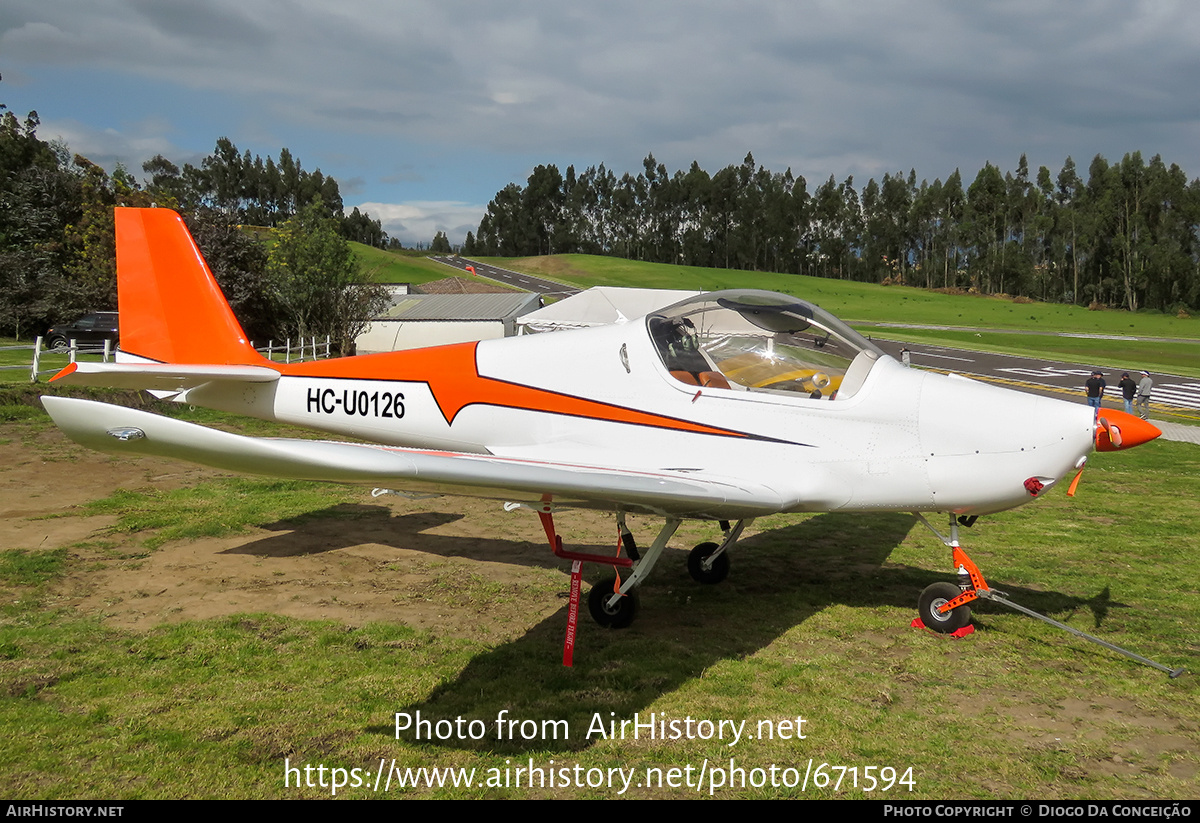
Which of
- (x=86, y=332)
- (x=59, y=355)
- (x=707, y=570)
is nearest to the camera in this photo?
(x=707, y=570)

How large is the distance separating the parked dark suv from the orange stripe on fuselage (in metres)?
28.6

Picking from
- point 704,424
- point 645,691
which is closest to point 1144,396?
point 704,424

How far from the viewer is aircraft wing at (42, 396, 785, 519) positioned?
10.6 feet

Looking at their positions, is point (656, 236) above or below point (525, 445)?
above

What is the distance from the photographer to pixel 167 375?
23.0 feet

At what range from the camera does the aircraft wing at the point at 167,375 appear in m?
6.67

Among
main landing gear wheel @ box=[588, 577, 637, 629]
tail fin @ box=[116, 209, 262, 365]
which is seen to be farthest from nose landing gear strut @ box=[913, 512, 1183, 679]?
tail fin @ box=[116, 209, 262, 365]

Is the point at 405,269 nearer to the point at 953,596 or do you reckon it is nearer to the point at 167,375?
the point at 167,375

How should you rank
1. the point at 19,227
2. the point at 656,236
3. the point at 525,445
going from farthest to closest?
1. the point at 656,236
2. the point at 19,227
3. the point at 525,445

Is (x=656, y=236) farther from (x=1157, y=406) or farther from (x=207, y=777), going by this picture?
(x=207, y=777)

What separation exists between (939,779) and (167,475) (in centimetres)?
1059

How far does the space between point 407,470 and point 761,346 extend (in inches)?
126
